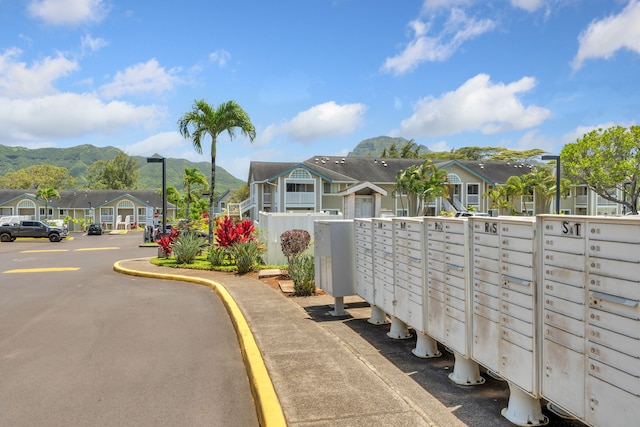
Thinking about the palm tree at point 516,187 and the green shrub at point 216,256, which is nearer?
the green shrub at point 216,256

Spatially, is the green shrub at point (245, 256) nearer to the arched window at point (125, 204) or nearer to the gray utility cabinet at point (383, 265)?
the gray utility cabinet at point (383, 265)

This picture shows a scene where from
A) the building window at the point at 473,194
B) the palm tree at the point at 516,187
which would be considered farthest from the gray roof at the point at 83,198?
the palm tree at the point at 516,187

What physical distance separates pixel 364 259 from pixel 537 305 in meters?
4.31

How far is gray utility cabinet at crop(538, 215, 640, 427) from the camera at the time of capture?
311 cm

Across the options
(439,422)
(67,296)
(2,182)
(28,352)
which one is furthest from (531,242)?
(2,182)

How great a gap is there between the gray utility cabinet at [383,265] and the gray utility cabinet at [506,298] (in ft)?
7.15

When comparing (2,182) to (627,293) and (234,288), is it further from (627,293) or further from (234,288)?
(627,293)

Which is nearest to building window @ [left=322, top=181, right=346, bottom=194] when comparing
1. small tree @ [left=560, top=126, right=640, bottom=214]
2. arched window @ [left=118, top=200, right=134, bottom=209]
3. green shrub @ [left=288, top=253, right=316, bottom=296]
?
small tree @ [left=560, top=126, right=640, bottom=214]

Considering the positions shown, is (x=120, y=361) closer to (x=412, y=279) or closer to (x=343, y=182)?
(x=412, y=279)

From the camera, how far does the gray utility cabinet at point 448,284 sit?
4.97 m

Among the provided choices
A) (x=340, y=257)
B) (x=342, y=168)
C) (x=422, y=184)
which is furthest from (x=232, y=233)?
(x=342, y=168)

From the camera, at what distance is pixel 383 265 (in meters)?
7.23

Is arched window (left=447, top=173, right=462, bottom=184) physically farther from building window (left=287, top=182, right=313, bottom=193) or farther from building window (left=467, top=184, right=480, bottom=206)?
building window (left=287, top=182, right=313, bottom=193)

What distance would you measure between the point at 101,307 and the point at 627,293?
987cm
